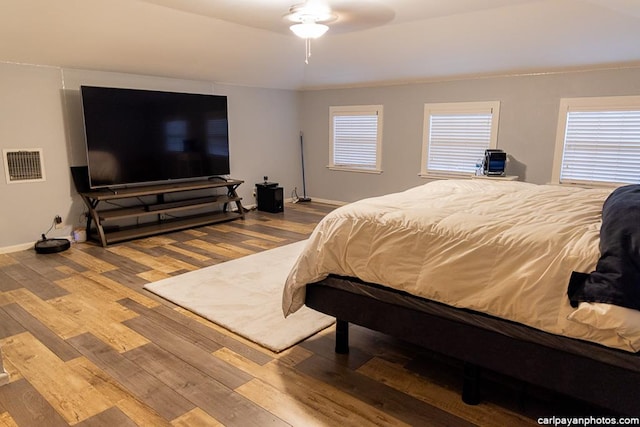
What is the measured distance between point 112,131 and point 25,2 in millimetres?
1565

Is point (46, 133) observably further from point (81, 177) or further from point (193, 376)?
point (193, 376)

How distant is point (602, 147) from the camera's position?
479cm

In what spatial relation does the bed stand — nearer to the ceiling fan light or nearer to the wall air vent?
the ceiling fan light

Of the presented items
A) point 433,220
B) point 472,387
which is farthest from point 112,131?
point 472,387

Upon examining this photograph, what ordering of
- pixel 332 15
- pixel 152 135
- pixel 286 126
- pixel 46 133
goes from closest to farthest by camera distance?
pixel 332 15 < pixel 46 133 < pixel 152 135 < pixel 286 126

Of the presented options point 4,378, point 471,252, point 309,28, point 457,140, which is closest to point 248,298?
point 4,378

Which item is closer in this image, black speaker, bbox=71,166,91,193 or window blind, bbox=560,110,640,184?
window blind, bbox=560,110,640,184

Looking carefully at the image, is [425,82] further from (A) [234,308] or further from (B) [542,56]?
(A) [234,308]

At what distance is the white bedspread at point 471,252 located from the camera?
165cm

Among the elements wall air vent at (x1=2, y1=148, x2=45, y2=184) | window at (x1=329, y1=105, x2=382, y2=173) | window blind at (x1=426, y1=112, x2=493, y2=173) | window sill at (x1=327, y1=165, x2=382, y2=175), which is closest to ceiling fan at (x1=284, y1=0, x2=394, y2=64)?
window blind at (x1=426, y1=112, x2=493, y2=173)

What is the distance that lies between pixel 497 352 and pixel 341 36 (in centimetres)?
449

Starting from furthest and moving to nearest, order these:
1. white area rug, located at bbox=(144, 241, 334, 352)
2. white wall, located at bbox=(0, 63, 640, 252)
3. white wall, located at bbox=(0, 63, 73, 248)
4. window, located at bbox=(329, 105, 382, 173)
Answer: window, located at bbox=(329, 105, 382, 173) < white wall, located at bbox=(0, 63, 640, 252) < white wall, located at bbox=(0, 63, 73, 248) < white area rug, located at bbox=(144, 241, 334, 352)

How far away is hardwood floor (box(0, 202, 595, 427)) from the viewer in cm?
192

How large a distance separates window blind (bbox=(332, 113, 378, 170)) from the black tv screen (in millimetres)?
2007
